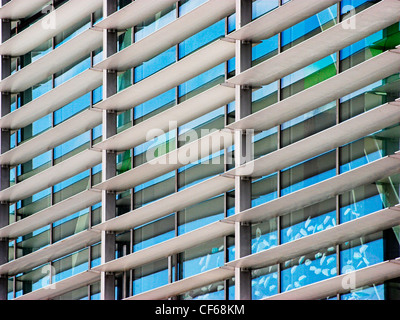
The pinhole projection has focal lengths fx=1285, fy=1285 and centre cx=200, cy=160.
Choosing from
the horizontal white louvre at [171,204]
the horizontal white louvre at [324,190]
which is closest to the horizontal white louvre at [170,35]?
the horizontal white louvre at [171,204]

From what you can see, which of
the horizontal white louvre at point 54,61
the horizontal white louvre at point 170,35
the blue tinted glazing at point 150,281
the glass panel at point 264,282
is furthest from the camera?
the horizontal white louvre at point 54,61

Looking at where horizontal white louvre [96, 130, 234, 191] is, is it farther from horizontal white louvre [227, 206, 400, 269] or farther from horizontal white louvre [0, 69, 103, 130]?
horizontal white louvre [0, 69, 103, 130]

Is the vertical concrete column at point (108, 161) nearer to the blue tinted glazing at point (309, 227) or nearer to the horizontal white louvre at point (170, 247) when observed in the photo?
the horizontal white louvre at point (170, 247)

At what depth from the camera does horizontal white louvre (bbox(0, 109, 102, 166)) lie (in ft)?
69.3

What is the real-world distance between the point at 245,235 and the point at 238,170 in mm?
873

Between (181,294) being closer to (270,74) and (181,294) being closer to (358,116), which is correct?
(270,74)

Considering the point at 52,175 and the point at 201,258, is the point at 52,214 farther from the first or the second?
the point at 201,258

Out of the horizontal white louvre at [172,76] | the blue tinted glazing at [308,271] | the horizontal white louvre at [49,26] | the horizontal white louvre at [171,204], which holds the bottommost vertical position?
the blue tinted glazing at [308,271]

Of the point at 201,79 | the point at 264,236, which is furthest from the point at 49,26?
the point at 264,236

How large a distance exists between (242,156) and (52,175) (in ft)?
18.3

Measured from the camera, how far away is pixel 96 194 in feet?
68.2

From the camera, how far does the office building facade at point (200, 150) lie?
15.8 metres

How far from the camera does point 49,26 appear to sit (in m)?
22.4

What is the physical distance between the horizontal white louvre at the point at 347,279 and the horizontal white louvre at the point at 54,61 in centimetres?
696
